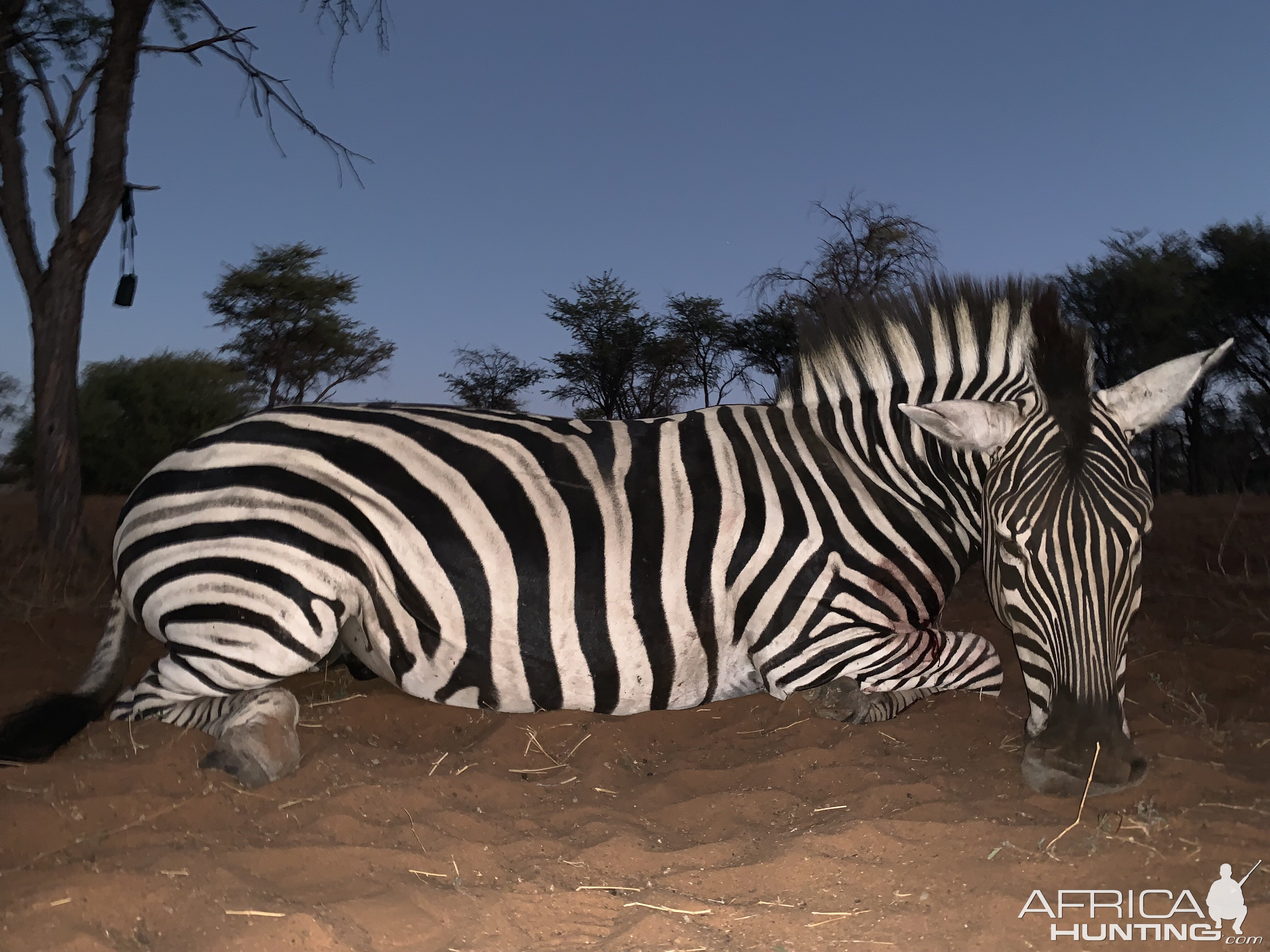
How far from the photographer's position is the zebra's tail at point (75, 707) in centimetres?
284

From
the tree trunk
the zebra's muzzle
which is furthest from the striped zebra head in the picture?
the tree trunk

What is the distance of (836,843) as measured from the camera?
2.30 m

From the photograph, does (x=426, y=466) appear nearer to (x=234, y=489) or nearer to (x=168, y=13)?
(x=234, y=489)

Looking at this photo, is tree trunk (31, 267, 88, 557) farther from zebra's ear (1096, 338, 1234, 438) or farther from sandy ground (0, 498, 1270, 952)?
zebra's ear (1096, 338, 1234, 438)

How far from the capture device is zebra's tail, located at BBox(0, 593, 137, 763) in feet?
9.32

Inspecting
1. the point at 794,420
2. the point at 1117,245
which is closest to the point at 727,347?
the point at 1117,245

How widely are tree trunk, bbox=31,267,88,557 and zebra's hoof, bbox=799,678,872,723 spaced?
21.1 feet

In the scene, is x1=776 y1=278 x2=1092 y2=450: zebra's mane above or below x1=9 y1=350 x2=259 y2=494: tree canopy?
below

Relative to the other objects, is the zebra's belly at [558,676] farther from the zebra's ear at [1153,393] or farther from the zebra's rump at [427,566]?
the zebra's ear at [1153,393]

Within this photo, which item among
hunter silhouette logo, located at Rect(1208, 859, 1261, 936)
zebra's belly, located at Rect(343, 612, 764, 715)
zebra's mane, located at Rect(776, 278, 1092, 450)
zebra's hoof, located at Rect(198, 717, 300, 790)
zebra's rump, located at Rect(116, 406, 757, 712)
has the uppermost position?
zebra's mane, located at Rect(776, 278, 1092, 450)

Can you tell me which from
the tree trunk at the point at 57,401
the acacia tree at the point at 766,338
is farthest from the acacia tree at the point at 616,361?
the tree trunk at the point at 57,401

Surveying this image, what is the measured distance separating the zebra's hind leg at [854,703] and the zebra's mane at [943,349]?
117cm

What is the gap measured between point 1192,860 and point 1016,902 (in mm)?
541

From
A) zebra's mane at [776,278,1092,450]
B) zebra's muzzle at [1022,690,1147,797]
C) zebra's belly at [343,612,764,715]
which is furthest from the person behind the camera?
zebra's belly at [343,612,764,715]
